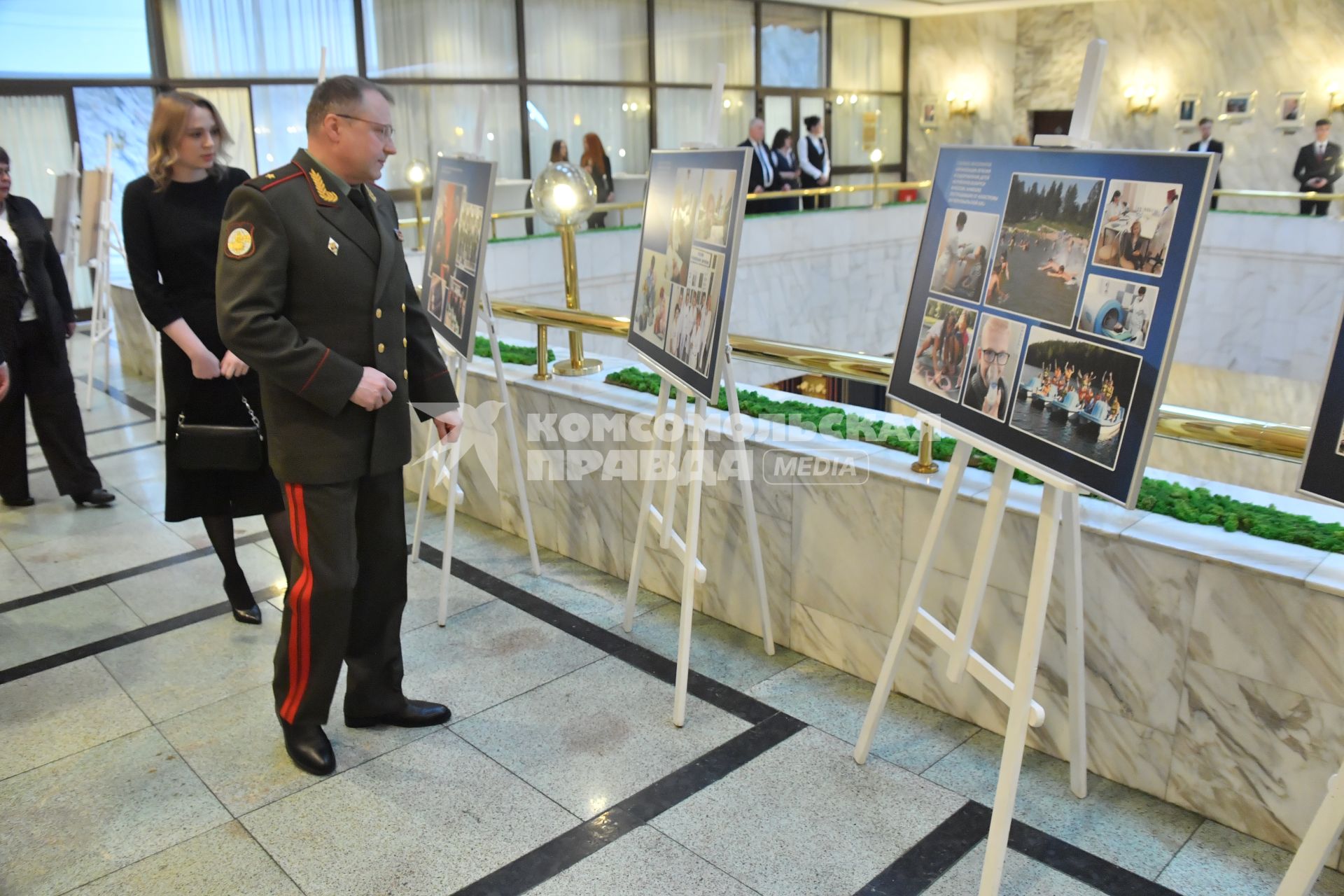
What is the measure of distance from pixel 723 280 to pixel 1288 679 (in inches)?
57.2

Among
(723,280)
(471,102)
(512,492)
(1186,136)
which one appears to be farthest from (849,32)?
(723,280)

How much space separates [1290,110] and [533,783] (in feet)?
46.0

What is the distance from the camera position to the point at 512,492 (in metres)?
4.14

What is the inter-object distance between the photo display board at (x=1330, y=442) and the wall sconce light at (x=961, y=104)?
15.9 meters

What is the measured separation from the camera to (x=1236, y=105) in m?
13.3

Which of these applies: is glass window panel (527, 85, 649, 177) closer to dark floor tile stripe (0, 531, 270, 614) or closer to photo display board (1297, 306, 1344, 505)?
dark floor tile stripe (0, 531, 270, 614)

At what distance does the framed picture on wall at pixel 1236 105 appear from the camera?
13180mm

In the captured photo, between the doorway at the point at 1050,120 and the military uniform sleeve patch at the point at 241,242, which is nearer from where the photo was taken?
the military uniform sleeve patch at the point at 241,242

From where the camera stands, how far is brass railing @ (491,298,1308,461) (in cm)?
207

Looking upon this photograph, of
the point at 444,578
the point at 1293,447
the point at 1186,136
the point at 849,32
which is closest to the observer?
the point at 1293,447

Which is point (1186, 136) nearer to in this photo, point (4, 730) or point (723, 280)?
point (723, 280)

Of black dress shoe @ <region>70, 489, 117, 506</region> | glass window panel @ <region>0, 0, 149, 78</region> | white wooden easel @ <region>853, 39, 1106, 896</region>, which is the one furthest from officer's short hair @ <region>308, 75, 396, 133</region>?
glass window panel @ <region>0, 0, 149, 78</region>

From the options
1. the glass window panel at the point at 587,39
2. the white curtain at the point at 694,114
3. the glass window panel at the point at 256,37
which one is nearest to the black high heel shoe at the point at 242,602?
the glass window panel at the point at 256,37

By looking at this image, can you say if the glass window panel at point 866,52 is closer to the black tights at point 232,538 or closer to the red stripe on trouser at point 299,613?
the black tights at point 232,538
